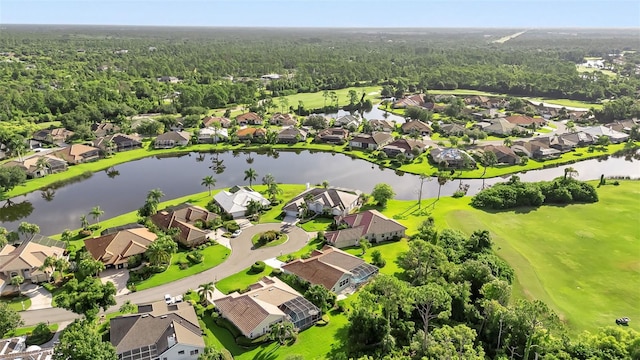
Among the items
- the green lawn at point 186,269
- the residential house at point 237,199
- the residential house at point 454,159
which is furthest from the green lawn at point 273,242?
the residential house at point 454,159

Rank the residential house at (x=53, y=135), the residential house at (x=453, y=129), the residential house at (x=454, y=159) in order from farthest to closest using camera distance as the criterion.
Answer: the residential house at (x=453, y=129) < the residential house at (x=53, y=135) < the residential house at (x=454, y=159)

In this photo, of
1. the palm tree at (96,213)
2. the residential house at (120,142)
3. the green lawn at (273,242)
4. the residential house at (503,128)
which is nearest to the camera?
the green lawn at (273,242)

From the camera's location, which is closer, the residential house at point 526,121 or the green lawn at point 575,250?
the green lawn at point 575,250

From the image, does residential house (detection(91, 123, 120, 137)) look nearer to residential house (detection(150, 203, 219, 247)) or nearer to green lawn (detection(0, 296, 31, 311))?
residential house (detection(150, 203, 219, 247))

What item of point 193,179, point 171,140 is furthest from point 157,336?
point 171,140

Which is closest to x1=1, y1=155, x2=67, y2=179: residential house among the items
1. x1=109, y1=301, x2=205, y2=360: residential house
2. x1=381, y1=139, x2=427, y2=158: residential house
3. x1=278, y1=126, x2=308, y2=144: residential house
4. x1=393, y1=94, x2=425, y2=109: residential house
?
x1=278, y1=126, x2=308, y2=144: residential house

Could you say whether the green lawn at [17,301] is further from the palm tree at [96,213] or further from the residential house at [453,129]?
the residential house at [453,129]

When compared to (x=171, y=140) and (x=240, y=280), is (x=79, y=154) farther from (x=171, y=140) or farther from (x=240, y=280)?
(x=240, y=280)

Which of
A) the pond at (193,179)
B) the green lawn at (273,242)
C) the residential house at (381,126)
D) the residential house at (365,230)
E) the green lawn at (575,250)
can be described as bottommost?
the pond at (193,179)
